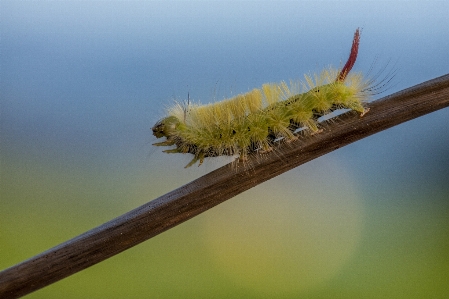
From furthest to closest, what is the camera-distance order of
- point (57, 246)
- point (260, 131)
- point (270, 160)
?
1. point (260, 131)
2. point (270, 160)
3. point (57, 246)

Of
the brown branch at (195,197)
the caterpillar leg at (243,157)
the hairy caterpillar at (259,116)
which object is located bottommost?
the brown branch at (195,197)

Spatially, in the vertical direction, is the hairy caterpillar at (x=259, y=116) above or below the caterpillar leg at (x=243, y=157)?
above

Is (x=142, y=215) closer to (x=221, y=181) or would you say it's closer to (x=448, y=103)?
(x=221, y=181)

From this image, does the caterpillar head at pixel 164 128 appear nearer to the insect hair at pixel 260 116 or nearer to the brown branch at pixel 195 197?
the insect hair at pixel 260 116

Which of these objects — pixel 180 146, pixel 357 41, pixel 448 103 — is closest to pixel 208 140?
pixel 180 146

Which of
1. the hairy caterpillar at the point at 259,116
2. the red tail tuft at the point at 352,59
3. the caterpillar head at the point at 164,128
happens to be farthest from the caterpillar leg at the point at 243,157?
the red tail tuft at the point at 352,59

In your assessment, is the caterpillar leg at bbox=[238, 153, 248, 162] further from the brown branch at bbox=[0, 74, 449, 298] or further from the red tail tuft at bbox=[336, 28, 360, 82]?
the red tail tuft at bbox=[336, 28, 360, 82]

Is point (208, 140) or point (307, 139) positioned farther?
point (208, 140)

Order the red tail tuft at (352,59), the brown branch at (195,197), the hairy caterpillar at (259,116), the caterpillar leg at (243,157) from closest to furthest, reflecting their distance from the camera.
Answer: the brown branch at (195,197)
the red tail tuft at (352,59)
the caterpillar leg at (243,157)
the hairy caterpillar at (259,116)
